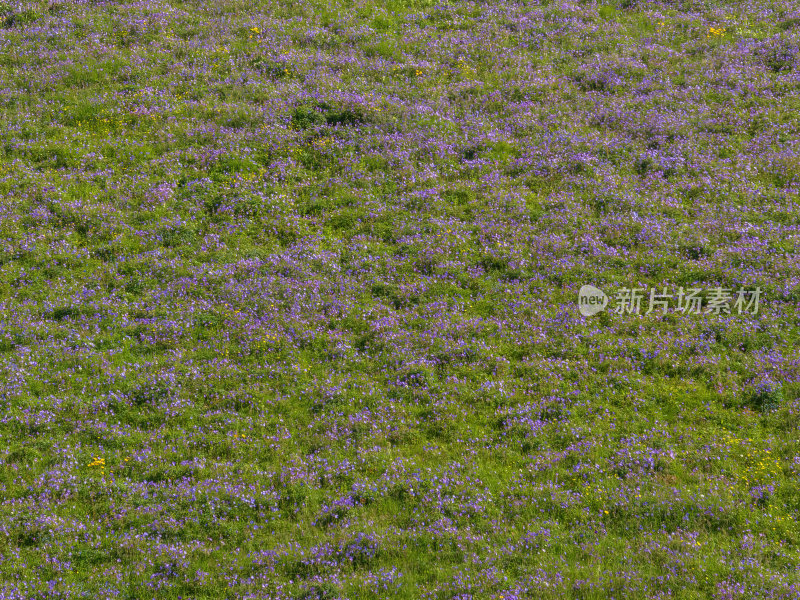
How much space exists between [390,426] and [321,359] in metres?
2.44

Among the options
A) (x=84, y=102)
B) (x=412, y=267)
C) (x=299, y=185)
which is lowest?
(x=412, y=267)

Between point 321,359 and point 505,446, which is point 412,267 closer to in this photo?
point 321,359

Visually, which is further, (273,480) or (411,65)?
(411,65)

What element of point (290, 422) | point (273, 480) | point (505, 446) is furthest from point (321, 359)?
point (505, 446)

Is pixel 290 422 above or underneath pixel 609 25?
underneath

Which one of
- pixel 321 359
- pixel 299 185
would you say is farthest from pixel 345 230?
pixel 321 359

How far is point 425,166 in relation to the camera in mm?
20484

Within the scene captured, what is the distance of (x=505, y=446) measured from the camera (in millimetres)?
12922

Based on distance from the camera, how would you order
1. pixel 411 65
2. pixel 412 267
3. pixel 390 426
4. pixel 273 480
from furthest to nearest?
pixel 411 65, pixel 412 267, pixel 390 426, pixel 273 480

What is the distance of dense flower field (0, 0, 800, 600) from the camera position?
1094 cm

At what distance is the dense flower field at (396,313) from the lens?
10938mm

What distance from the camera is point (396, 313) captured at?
16.0m

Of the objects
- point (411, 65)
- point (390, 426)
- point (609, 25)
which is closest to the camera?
point (390, 426)

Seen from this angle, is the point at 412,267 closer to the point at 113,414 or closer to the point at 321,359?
the point at 321,359
